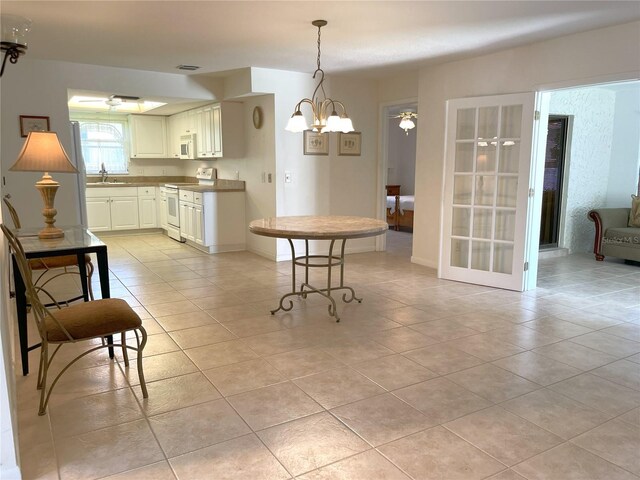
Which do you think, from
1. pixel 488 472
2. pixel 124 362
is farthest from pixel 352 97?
pixel 488 472

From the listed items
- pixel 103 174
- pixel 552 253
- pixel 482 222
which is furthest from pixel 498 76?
pixel 103 174

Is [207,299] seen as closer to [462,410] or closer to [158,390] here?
[158,390]

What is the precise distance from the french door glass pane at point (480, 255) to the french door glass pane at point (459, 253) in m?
0.07

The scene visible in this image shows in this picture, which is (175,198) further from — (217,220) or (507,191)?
(507,191)

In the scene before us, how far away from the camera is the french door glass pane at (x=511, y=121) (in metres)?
4.50

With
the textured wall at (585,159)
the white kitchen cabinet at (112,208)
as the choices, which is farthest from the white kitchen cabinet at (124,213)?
the textured wall at (585,159)

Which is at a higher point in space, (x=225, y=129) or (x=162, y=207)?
(x=225, y=129)

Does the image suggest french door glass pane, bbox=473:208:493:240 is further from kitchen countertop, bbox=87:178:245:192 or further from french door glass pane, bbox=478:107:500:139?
kitchen countertop, bbox=87:178:245:192

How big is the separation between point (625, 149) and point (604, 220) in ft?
4.29

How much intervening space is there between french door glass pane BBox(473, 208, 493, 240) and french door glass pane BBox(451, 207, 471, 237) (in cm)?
7

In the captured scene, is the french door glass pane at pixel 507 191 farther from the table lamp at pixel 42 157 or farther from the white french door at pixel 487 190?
the table lamp at pixel 42 157

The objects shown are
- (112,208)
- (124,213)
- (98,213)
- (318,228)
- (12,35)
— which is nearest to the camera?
(12,35)

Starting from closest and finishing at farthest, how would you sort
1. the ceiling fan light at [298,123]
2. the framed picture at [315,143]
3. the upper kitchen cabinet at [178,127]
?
the ceiling fan light at [298,123] < the framed picture at [315,143] < the upper kitchen cabinet at [178,127]

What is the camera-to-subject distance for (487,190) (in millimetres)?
4793
